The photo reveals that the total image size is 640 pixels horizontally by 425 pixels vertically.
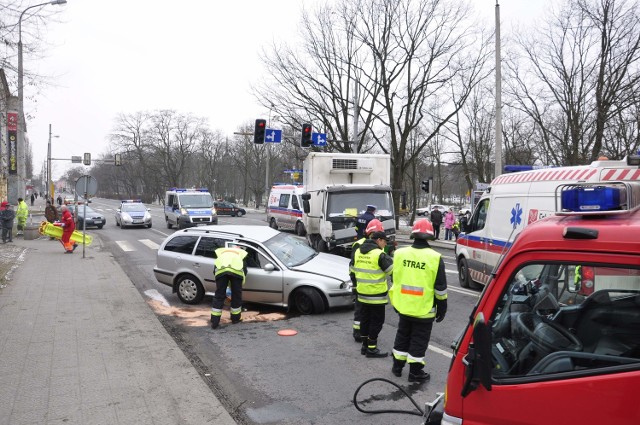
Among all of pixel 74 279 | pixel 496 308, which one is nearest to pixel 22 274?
pixel 74 279

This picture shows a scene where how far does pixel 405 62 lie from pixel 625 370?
86.6 feet

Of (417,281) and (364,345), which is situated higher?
(417,281)

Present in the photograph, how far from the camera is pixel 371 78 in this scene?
1094 inches

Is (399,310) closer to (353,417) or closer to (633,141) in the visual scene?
(353,417)

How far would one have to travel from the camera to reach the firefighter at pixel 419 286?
4.91 m

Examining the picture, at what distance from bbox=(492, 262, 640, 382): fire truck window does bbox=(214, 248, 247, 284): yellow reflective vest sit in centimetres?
574

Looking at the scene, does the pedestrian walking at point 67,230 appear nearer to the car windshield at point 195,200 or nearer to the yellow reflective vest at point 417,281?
the car windshield at point 195,200

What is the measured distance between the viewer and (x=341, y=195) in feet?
47.8

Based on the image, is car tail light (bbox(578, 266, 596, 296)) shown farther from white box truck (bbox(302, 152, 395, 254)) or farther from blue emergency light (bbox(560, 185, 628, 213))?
white box truck (bbox(302, 152, 395, 254))

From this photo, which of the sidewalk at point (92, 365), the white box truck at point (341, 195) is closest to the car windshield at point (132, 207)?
the white box truck at point (341, 195)

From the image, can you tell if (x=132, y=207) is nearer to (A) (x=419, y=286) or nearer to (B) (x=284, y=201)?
(B) (x=284, y=201)

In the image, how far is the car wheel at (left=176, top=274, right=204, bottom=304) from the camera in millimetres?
9281

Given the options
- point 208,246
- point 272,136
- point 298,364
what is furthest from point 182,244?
point 272,136

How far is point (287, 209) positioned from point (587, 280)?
77.1 ft
